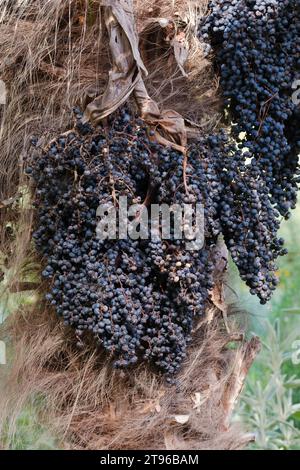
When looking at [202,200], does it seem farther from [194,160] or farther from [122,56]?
[122,56]

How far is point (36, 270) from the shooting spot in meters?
1.18

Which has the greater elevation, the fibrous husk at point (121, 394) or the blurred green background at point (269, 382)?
the fibrous husk at point (121, 394)

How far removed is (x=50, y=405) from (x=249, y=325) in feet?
1.39

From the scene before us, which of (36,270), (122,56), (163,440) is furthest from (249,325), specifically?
(122,56)

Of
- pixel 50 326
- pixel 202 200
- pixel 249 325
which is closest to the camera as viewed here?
pixel 202 200

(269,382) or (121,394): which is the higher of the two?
(121,394)

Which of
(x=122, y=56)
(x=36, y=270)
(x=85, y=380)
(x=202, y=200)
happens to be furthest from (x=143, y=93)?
Result: (x=85, y=380)

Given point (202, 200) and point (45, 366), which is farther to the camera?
point (45, 366)

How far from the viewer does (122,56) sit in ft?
3.47

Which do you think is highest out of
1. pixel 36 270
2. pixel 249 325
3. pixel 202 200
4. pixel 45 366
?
pixel 202 200

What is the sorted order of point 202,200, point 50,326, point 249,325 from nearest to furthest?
point 202,200 < point 50,326 < point 249,325

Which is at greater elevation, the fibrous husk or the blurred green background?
the fibrous husk

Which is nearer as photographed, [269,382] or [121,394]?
[121,394]

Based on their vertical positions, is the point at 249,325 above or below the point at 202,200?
below
